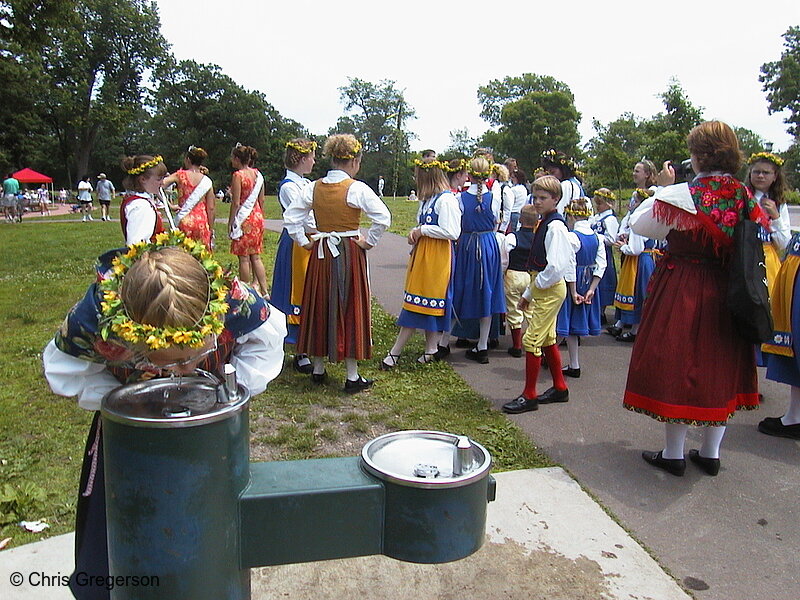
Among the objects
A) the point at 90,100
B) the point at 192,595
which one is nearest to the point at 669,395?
the point at 192,595

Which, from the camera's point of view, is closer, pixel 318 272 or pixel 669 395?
pixel 669 395

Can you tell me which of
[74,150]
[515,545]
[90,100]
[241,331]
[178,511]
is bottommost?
[515,545]

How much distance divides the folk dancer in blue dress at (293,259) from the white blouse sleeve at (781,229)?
360 centimetres

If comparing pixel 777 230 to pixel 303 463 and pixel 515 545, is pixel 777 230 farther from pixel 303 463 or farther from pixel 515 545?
pixel 303 463

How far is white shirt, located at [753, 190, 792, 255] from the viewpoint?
5.05 metres

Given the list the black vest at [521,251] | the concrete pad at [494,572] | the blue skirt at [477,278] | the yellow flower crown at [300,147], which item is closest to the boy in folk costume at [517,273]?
the black vest at [521,251]

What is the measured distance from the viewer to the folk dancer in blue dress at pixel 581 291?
5664mm

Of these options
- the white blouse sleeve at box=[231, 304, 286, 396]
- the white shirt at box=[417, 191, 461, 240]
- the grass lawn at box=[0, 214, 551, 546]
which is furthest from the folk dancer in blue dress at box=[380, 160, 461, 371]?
the white blouse sleeve at box=[231, 304, 286, 396]

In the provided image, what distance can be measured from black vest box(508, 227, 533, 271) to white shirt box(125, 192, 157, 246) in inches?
141

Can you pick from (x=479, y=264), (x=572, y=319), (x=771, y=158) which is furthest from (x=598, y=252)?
(x=771, y=158)

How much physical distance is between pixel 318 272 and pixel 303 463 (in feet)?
11.1

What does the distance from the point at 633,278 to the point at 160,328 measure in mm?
6311

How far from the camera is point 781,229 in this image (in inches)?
202

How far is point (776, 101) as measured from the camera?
5653 centimetres
